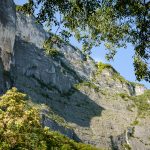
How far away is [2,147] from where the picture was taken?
3072 centimetres

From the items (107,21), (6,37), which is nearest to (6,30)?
(6,37)

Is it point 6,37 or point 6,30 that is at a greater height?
point 6,30

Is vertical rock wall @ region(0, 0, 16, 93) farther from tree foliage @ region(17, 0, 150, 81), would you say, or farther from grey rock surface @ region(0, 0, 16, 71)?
tree foliage @ region(17, 0, 150, 81)

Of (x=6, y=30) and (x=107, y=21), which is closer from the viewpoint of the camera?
(x=107, y=21)

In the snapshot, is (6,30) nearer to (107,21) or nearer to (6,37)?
(6,37)

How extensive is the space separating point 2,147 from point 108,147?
560 feet

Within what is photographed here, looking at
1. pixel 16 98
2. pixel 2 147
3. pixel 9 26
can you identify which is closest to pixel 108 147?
pixel 9 26

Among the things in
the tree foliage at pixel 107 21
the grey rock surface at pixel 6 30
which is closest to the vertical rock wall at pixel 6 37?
the grey rock surface at pixel 6 30

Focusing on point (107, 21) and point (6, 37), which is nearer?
point (107, 21)

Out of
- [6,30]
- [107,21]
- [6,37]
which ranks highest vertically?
[6,30]

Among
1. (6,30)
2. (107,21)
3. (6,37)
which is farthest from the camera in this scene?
(6,30)

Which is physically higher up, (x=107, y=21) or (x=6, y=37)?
(x=6, y=37)

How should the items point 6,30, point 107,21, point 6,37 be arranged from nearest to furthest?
point 107,21
point 6,37
point 6,30

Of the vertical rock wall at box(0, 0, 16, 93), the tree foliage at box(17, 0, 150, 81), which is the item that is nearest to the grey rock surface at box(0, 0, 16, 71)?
the vertical rock wall at box(0, 0, 16, 93)
